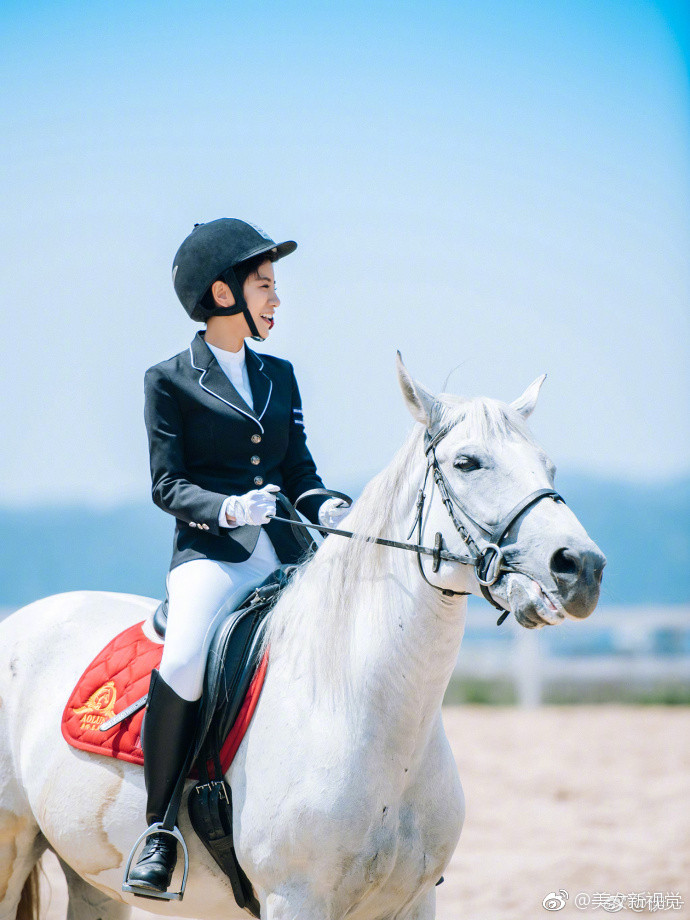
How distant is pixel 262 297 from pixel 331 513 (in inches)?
30.3

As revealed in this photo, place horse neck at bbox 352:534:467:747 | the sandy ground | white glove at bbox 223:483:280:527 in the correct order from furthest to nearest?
the sandy ground, white glove at bbox 223:483:280:527, horse neck at bbox 352:534:467:747

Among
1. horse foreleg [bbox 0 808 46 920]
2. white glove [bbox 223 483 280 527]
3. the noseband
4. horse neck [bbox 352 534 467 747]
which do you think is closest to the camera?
the noseband

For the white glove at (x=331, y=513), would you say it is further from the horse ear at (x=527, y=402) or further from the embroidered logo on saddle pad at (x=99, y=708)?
the embroidered logo on saddle pad at (x=99, y=708)

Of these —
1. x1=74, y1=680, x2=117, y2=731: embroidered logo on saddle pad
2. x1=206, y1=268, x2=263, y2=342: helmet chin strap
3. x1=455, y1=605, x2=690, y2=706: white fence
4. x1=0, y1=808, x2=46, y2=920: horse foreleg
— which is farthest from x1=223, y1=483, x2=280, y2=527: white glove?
x1=455, y1=605, x2=690, y2=706: white fence

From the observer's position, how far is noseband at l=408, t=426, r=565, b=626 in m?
2.26

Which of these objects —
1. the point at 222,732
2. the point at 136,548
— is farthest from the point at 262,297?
the point at 136,548

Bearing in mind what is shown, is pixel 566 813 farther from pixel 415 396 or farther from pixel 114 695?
pixel 415 396

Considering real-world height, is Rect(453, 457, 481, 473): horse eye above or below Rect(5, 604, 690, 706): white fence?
above

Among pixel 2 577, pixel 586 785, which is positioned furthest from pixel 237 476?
pixel 2 577

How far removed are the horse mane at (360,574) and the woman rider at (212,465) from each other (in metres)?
0.25

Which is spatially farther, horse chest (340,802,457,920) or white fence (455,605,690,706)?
white fence (455,605,690,706)

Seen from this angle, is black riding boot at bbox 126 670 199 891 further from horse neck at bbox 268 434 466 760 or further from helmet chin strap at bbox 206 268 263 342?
helmet chin strap at bbox 206 268 263 342

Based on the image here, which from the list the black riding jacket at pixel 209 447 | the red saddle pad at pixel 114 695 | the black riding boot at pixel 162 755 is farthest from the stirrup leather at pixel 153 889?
the black riding jacket at pixel 209 447

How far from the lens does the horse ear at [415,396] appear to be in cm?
250
